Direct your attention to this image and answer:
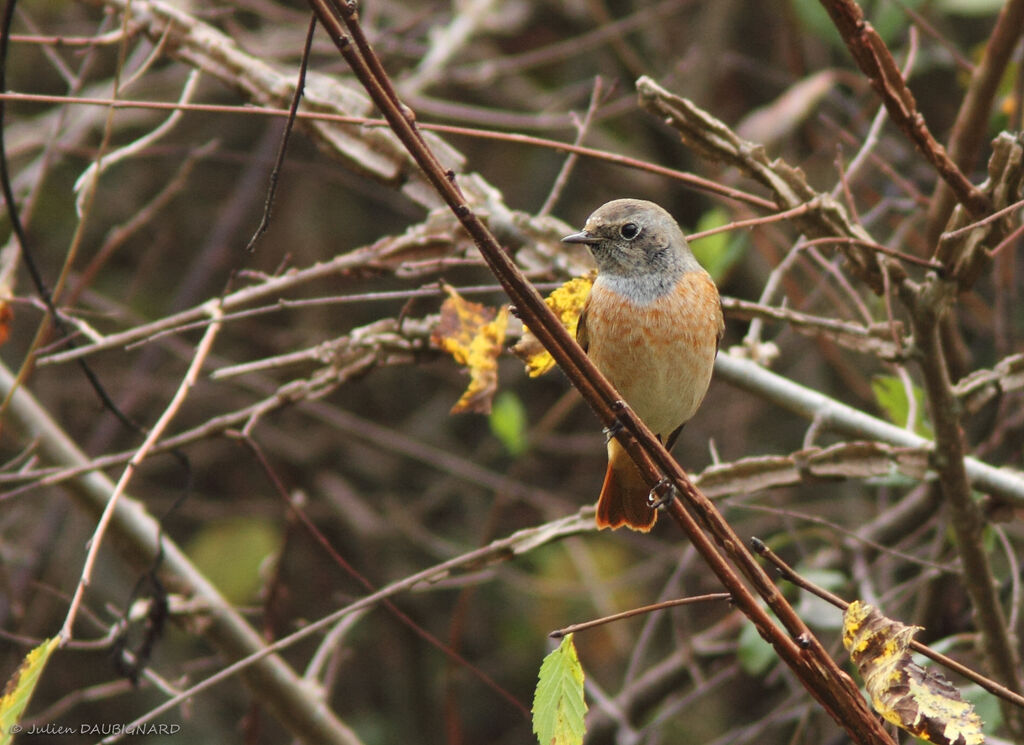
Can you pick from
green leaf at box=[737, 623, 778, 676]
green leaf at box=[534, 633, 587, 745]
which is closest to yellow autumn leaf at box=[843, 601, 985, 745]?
green leaf at box=[534, 633, 587, 745]

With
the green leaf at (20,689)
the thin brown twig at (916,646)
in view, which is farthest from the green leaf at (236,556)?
the thin brown twig at (916,646)

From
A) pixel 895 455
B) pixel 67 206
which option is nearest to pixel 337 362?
pixel 895 455

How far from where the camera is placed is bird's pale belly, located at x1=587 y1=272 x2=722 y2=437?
9.14 ft

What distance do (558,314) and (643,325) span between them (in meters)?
0.28

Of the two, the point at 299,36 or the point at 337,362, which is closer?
the point at 337,362

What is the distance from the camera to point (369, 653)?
625 cm

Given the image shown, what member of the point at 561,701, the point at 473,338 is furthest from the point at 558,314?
the point at 561,701

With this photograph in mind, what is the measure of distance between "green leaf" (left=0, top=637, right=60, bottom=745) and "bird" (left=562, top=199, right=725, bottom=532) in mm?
1384

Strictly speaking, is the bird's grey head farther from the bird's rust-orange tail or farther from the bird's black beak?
the bird's rust-orange tail

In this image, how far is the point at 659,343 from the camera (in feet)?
9.17

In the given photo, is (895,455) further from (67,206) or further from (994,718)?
(67,206)

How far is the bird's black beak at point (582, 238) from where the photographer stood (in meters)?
2.81

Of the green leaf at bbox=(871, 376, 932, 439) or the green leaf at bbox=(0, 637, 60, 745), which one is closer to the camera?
the green leaf at bbox=(0, 637, 60, 745)

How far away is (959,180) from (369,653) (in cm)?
492
